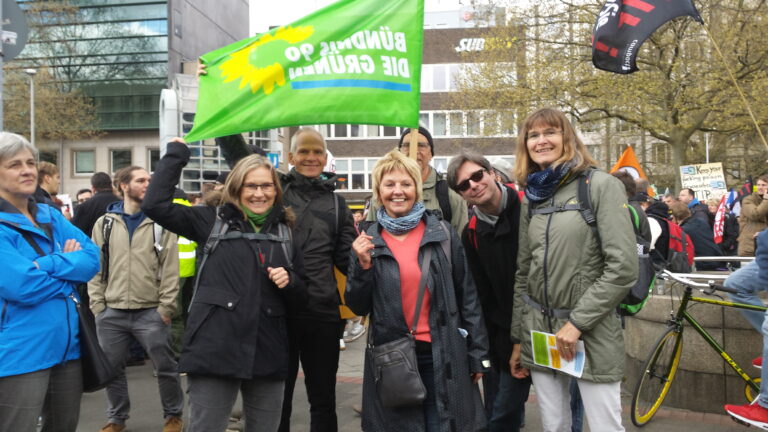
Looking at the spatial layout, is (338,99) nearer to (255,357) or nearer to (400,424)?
(255,357)

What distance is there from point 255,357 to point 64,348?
3.24 feet

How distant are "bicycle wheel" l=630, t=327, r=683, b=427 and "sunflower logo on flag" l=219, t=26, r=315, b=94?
3498 millimetres

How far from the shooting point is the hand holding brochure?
10.5 feet

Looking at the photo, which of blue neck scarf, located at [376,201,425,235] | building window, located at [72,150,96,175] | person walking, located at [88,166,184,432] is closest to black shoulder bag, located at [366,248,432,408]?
blue neck scarf, located at [376,201,425,235]

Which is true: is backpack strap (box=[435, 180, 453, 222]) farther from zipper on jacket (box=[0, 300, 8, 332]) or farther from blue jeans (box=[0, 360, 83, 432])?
zipper on jacket (box=[0, 300, 8, 332])

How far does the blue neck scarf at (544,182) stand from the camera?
326 centimetres

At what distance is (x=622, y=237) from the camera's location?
10.1ft

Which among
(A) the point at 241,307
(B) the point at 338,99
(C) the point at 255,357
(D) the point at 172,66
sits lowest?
(C) the point at 255,357

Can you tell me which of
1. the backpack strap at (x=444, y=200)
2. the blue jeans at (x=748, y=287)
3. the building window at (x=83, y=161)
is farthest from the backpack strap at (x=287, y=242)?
the building window at (x=83, y=161)

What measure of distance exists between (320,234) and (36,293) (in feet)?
5.28

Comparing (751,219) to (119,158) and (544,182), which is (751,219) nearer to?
(544,182)

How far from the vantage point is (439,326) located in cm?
338

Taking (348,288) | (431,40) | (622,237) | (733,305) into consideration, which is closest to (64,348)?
(348,288)

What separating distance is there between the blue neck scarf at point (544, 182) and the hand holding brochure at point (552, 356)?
69 centimetres
